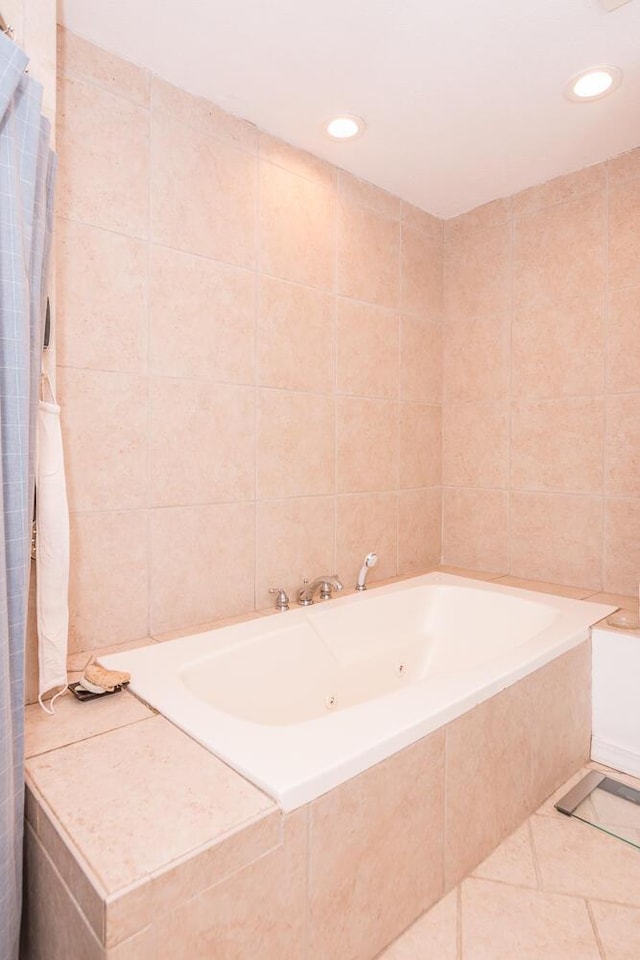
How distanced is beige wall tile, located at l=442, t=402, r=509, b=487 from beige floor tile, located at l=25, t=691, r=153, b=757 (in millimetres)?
1854

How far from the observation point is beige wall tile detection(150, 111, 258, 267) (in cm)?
165

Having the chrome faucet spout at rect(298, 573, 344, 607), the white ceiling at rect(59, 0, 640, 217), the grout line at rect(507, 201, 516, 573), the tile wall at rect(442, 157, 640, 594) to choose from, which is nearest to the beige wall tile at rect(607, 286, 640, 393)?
the tile wall at rect(442, 157, 640, 594)

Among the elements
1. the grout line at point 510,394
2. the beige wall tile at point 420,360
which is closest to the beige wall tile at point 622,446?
the grout line at point 510,394

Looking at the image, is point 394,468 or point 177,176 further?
point 394,468

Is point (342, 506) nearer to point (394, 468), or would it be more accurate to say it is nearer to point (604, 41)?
point (394, 468)

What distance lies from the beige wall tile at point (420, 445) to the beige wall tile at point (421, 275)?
1.50 feet

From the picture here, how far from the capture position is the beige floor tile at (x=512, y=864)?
1.31m

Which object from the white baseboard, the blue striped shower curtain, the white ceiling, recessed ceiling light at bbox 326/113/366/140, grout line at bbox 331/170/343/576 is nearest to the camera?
the blue striped shower curtain

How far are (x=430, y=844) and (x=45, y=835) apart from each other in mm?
773

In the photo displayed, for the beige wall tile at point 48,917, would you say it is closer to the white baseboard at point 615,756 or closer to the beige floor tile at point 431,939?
the beige floor tile at point 431,939

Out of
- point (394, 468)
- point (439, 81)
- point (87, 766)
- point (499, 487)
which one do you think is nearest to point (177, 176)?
point (439, 81)

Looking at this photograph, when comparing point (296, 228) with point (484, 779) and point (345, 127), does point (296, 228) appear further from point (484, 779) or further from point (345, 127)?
point (484, 779)

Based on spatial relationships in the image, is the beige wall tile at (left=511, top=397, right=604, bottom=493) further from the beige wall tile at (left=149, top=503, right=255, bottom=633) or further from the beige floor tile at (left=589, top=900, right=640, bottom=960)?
the beige floor tile at (left=589, top=900, right=640, bottom=960)

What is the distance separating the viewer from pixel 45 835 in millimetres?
917
